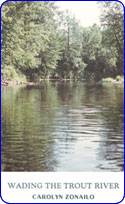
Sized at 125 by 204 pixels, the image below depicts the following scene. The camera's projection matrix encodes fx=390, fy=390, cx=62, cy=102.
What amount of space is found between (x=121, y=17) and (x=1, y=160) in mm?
36943

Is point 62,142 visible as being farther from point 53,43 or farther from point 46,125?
point 53,43

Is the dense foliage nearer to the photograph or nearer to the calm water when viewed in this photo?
the photograph

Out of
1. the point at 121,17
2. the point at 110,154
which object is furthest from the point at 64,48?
the point at 110,154

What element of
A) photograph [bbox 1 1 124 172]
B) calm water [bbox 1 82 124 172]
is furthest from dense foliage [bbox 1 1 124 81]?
calm water [bbox 1 82 124 172]

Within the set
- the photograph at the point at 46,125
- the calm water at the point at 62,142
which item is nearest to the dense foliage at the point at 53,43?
the photograph at the point at 46,125

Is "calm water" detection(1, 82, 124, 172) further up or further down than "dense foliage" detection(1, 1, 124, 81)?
further down

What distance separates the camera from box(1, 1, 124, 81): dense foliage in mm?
34062

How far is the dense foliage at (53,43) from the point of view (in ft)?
112

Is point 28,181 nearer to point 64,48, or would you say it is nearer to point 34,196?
point 34,196

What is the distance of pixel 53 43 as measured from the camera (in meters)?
63.8

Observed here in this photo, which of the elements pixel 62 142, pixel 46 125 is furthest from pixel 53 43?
pixel 62 142

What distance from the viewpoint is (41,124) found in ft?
41.5

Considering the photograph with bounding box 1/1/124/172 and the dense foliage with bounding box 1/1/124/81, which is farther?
the dense foliage with bounding box 1/1/124/81

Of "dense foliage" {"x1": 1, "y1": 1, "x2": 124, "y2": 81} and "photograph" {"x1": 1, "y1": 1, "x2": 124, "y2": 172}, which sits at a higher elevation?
"dense foliage" {"x1": 1, "y1": 1, "x2": 124, "y2": 81}
